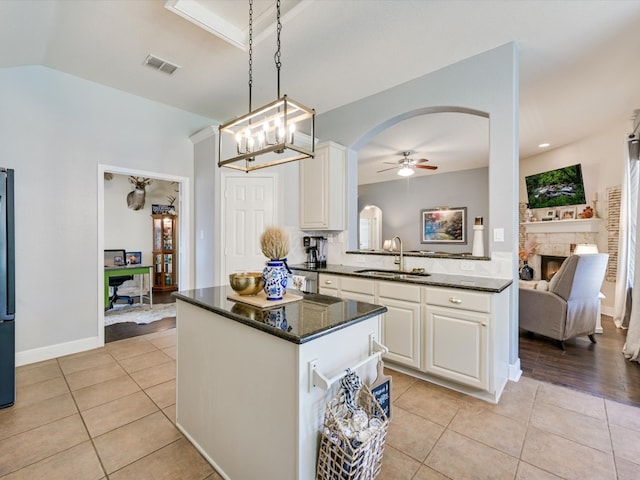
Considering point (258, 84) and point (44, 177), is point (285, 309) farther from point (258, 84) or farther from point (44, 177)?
point (44, 177)

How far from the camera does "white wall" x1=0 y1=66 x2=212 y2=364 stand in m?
2.93

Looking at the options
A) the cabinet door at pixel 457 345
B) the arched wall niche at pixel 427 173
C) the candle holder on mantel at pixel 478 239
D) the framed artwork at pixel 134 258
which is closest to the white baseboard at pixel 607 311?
the arched wall niche at pixel 427 173

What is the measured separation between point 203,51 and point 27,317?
3101 mm

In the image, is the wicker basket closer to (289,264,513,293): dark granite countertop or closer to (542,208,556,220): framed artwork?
(289,264,513,293): dark granite countertop

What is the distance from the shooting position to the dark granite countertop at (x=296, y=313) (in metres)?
1.23

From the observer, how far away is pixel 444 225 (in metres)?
7.30

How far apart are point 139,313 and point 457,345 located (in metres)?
4.57

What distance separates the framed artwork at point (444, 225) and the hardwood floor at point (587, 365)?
11.9 ft

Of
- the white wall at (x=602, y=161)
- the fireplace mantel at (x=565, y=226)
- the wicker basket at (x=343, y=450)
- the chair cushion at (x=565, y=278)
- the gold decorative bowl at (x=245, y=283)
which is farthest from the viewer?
the fireplace mantel at (x=565, y=226)

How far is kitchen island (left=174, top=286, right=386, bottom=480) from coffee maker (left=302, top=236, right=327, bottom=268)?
2161 millimetres

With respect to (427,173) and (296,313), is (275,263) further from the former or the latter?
(427,173)

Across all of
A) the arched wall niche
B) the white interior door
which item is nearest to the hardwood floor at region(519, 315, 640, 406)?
the arched wall niche

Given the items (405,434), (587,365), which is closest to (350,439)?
(405,434)

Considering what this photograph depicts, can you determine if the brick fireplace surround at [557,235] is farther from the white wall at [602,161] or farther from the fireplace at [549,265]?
the white wall at [602,161]
